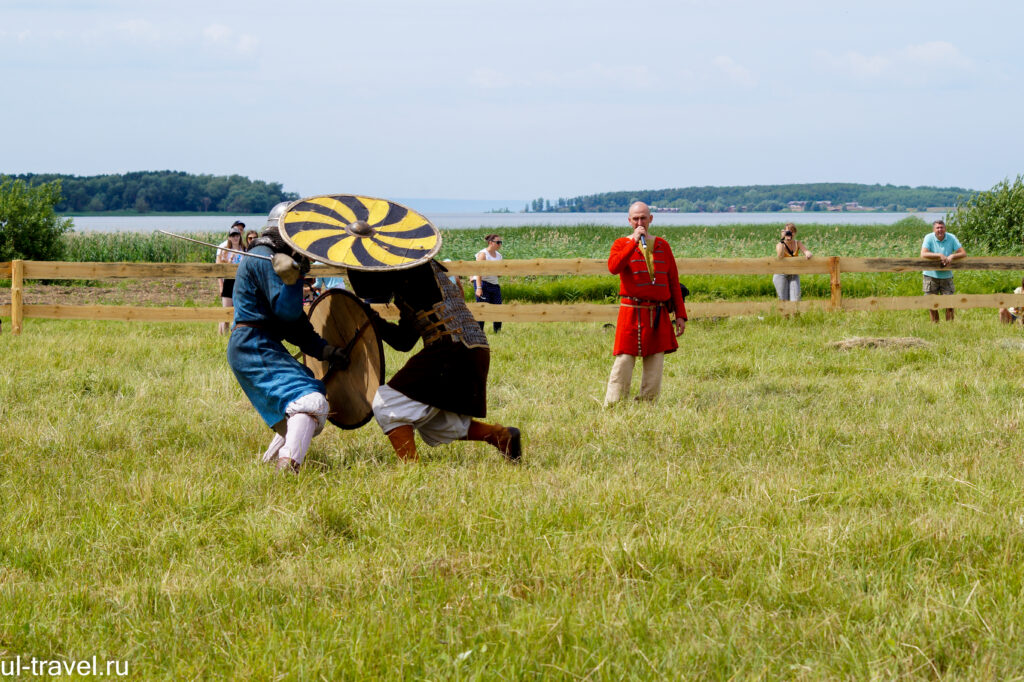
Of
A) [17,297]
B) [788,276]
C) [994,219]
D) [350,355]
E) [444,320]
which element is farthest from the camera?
[994,219]

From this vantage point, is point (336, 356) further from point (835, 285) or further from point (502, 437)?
point (835, 285)

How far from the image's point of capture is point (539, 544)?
13.0 ft

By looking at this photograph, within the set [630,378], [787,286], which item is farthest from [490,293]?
[630,378]

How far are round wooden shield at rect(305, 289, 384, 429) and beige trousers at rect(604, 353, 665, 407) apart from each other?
8.65 feet

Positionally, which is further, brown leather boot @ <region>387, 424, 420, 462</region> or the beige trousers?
the beige trousers

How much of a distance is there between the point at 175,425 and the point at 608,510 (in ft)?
11.0

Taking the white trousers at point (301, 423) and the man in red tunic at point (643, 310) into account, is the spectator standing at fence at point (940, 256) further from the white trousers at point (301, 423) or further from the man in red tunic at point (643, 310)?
the white trousers at point (301, 423)

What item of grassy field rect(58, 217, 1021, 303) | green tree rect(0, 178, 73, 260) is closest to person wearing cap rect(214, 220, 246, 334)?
grassy field rect(58, 217, 1021, 303)

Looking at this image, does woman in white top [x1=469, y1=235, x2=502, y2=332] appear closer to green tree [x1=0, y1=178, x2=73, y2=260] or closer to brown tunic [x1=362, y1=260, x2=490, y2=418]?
brown tunic [x1=362, y1=260, x2=490, y2=418]

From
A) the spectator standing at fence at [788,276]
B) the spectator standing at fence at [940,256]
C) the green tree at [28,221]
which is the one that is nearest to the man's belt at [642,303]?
the spectator standing at fence at [788,276]

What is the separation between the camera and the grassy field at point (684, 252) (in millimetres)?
18000

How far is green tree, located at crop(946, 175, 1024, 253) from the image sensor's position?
25062 millimetres

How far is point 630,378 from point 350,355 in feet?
9.37

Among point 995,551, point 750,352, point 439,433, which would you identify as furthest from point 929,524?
point 750,352
